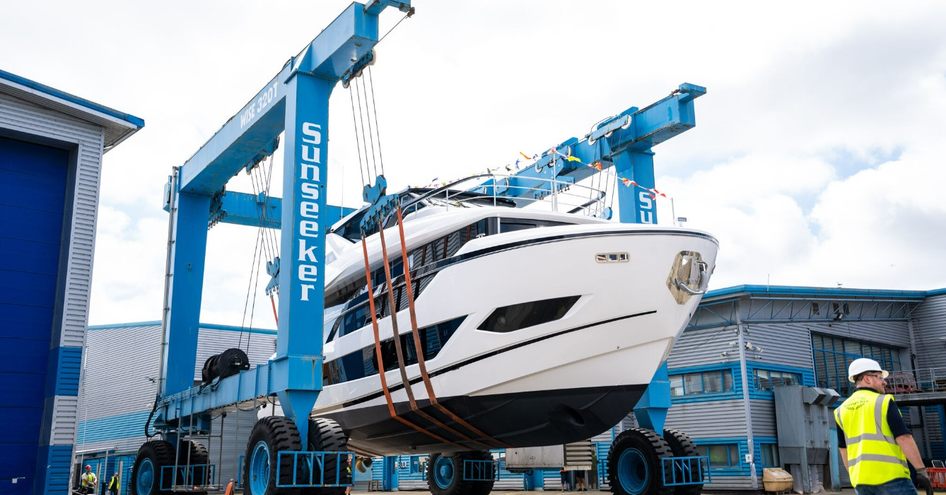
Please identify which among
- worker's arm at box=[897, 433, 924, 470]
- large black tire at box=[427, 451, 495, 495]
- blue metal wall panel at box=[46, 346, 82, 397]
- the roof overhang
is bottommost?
large black tire at box=[427, 451, 495, 495]

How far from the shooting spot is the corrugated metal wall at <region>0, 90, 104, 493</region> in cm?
1368

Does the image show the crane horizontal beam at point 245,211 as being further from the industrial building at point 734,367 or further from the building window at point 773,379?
the building window at point 773,379

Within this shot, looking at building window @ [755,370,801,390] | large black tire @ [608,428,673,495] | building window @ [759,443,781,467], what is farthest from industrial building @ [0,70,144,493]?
building window @ [755,370,801,390]

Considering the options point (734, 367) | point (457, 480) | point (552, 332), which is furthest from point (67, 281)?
point (734, 367)

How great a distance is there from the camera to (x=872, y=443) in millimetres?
5000

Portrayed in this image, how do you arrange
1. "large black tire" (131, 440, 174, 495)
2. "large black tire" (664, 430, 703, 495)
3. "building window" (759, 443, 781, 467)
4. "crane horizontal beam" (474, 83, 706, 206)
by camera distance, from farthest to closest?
"building window" (759, 443, 781, 467), "large black tire" (131, 440, 174, 495), "crane horizontal beam" (474, 83, 706, 206), "large black tire" (664, 430, 703, 495)

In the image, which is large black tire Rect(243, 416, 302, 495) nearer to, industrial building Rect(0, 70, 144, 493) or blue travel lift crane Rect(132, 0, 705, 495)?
blue travel lift crane Rect(132, 0, 705, 495)

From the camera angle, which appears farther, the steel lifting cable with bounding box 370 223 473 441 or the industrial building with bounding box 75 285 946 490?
the industrial building with bounding box 75 285 946 490

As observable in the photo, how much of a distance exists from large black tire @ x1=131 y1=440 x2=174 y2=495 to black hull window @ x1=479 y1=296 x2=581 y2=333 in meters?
8.65

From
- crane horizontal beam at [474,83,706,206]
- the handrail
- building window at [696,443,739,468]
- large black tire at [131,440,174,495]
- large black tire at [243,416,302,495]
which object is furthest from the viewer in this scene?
the handrail

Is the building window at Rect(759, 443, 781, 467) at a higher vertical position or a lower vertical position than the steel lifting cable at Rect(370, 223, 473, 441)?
lower

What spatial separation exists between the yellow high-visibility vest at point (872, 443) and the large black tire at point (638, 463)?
9.19m

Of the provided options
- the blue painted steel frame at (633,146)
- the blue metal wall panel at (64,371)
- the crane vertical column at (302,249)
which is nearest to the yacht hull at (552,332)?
the crane vertical column at (302,249)

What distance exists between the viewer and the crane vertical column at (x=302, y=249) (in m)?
12.8
